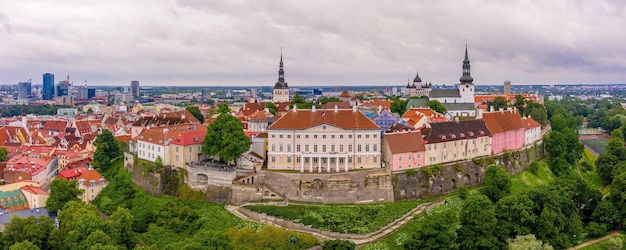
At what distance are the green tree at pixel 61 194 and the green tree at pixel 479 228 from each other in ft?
140

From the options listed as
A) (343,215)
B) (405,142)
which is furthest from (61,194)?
(405,142)

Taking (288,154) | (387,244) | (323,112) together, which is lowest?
(387,244)

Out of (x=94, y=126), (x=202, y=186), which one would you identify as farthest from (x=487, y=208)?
(x=94, y=126)

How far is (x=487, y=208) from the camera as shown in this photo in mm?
51688

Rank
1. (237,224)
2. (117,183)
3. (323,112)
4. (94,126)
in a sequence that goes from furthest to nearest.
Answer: (94,126) → (117,183) → (323,112) → (237,224)

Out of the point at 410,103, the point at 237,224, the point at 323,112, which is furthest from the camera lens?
the point at 410,103

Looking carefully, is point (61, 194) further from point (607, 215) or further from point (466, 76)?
point (466, 76)

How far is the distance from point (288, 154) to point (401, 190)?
13.5 m

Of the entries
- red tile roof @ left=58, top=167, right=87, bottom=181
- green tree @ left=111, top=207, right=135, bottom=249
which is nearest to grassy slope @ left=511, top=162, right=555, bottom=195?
green tree @ left=111, top=207, right=135, bottom=249

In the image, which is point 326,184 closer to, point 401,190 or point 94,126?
point 401,190

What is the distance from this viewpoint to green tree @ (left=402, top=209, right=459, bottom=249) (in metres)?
47.2

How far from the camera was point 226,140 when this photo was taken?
6238 cm

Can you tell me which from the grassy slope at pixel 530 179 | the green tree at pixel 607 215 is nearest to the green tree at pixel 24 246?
the grassy slope at pixel 530 179

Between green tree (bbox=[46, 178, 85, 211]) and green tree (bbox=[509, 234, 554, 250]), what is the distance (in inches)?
1843
